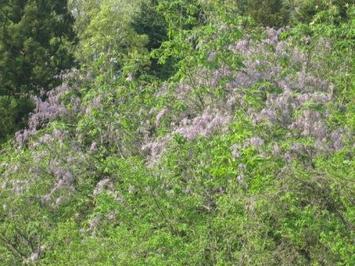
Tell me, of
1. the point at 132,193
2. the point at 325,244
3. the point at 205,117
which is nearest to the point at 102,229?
the point at 132,193

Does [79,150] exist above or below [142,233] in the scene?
below

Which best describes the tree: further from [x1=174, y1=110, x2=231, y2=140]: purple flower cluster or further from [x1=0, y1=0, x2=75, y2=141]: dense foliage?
[x1=174, y1=110, x2=231, y2=140]: purple flower cluster

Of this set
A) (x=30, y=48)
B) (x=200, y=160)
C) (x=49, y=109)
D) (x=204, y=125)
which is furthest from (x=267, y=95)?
(x=30, y=48)

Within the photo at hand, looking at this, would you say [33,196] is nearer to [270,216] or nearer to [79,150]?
[79,150]

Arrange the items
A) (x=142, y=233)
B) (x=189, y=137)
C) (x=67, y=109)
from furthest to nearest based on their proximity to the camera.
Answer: (x=67, y=109), (x=189, y=137), (x=142, y=233)

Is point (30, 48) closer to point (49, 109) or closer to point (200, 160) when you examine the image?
point (49, 109)

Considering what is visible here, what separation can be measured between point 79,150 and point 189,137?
328 cm

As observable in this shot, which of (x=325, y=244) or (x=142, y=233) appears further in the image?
(x=142, y=233)

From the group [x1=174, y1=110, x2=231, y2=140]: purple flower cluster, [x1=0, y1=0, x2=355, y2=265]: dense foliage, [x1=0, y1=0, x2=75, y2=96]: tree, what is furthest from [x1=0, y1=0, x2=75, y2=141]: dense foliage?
[x1=174, y1=110, x2=231, y2=140]: purple flower cluster

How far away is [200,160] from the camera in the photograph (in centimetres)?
1013

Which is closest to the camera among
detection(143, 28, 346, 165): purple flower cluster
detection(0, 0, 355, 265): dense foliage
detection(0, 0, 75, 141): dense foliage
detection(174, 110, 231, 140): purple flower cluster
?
detection(0, 0, 355, 265): dense foliage

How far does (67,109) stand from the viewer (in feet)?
52.9

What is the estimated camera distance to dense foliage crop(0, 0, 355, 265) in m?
7.51

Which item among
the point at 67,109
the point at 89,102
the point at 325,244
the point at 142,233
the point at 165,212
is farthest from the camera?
the point at 67,109
